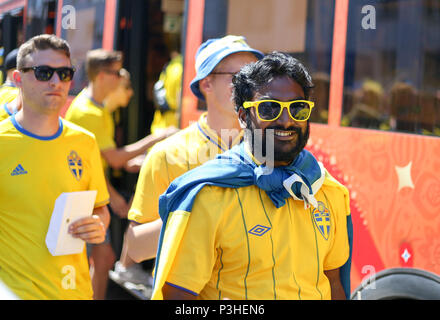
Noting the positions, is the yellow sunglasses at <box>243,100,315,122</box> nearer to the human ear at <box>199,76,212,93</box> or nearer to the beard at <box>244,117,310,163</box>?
the beard at <box>244,117,310,163</box>

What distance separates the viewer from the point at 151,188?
2529mm

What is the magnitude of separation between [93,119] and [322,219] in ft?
8.79

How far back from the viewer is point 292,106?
1843mm

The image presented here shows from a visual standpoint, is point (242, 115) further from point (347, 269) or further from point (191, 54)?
point (191, 54)

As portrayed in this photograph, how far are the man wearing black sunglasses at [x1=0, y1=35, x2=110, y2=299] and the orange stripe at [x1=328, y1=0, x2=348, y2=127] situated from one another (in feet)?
4.26

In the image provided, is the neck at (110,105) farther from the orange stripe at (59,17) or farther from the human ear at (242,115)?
the human ear at (242,115)

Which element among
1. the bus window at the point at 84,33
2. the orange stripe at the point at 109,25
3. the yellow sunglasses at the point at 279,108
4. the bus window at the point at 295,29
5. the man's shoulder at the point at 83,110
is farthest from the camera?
the orange stripe at the point at 109,25

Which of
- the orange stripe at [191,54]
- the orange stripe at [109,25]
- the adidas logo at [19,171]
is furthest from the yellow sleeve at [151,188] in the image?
the orange stripe at [109,25]

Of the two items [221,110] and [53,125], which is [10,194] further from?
[221,110]

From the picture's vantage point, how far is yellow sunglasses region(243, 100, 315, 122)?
183cm

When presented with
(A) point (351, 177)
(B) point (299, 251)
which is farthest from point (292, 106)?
(A) point (351, 177)

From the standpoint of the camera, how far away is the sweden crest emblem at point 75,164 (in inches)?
109

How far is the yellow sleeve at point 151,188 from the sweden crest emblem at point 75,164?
423mm

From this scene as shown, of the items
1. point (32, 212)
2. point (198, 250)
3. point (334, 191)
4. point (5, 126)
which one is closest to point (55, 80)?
point (5, 126)
